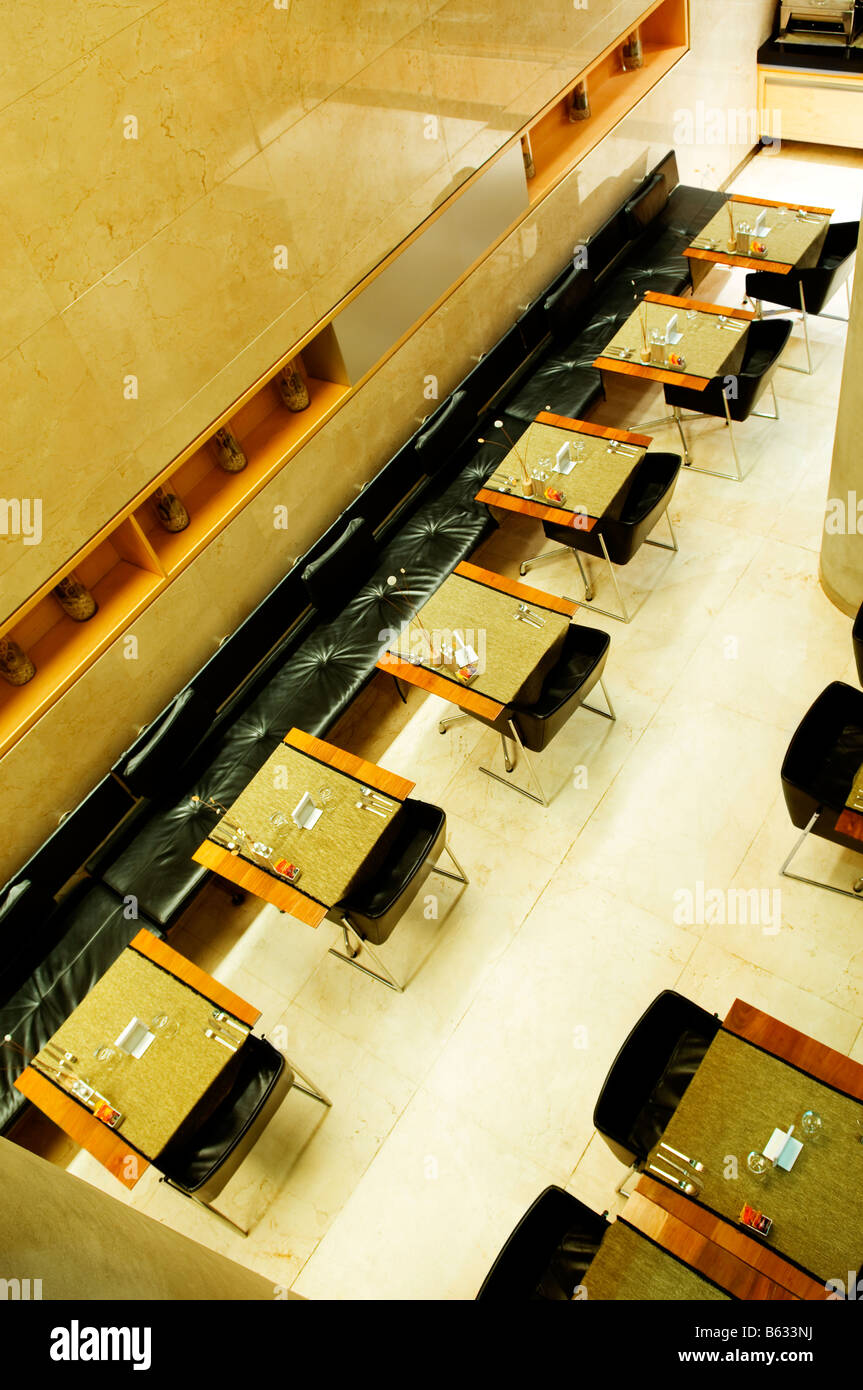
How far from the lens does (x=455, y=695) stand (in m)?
5.58

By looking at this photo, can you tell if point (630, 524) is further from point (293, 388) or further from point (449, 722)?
point (293, 388)

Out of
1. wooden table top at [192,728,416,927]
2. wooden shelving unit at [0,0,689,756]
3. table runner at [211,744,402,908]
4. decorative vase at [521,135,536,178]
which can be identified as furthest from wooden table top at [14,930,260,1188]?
decorative vase at [521,135,536,178]

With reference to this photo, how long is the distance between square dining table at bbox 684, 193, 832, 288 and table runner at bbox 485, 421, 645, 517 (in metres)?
2.12

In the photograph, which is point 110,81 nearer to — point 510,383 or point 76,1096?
point 510,383

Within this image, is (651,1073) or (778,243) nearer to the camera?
(651,1073)

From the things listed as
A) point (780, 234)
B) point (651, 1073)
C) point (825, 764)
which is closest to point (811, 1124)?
point (651, 1073)

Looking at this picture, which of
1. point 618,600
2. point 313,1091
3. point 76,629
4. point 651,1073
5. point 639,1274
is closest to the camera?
point 639,1274

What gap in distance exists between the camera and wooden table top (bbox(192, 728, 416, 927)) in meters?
5.03

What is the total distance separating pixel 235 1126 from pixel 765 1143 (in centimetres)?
243

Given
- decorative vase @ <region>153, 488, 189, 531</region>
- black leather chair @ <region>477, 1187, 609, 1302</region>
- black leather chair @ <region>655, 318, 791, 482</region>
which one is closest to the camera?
black leather chair @ <region>477, 1187, 609, 1302</region>

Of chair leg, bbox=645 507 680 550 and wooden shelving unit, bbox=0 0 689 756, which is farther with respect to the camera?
chair leg, bbox=645 507 680 550

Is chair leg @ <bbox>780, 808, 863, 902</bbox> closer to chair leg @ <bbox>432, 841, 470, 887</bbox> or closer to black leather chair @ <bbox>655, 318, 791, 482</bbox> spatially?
chair leg @ <bbox>432, 841, 470, 887</bbox>

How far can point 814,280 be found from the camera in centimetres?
745

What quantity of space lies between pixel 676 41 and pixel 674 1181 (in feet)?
28.3
